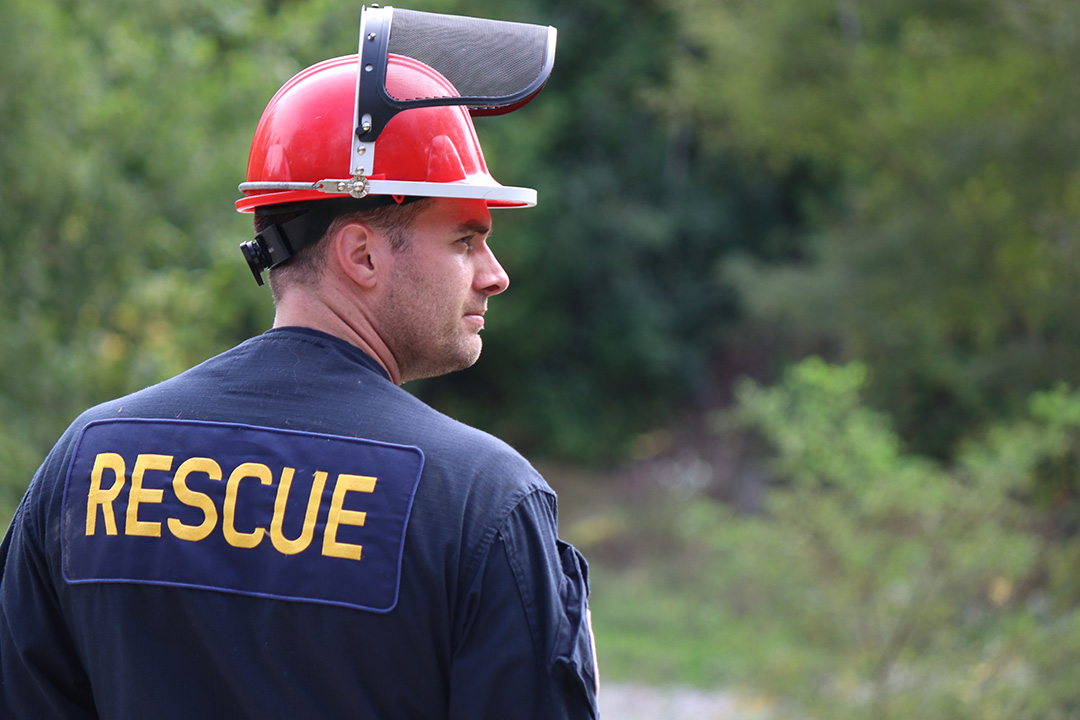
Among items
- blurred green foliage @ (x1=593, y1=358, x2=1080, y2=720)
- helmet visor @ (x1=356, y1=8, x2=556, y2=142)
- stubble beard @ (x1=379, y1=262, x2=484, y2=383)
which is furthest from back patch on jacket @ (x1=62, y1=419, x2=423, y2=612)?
blurred green foliage @ (x1=593, y1=358, x2=1080, y2=720)

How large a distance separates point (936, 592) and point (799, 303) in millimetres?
12817

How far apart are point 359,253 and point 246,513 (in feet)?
1.36

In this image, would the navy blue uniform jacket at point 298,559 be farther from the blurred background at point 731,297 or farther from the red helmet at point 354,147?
the blurred background at point 731,297

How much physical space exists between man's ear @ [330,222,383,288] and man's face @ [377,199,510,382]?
0.09 feet

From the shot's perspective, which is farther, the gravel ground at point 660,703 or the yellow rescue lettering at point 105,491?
the gravel ground at point 660,703

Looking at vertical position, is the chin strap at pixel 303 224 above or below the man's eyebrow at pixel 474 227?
below

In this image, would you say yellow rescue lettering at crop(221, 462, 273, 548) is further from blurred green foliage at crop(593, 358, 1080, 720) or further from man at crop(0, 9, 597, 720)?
blurred green foliage at crop(593, 358, 1080, 720)

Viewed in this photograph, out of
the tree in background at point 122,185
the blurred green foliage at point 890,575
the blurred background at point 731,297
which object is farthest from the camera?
the blurred green foliage at point 890,575

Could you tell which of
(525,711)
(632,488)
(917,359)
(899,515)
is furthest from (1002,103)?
(525,711)

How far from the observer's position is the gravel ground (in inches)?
447

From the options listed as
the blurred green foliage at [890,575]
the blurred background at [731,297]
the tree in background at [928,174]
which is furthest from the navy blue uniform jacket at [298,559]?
the tree in background at [928,174]

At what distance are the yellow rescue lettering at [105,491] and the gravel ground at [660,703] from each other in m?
9.73

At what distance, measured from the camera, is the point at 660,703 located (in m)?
11.9

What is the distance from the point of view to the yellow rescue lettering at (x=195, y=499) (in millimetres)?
1449
